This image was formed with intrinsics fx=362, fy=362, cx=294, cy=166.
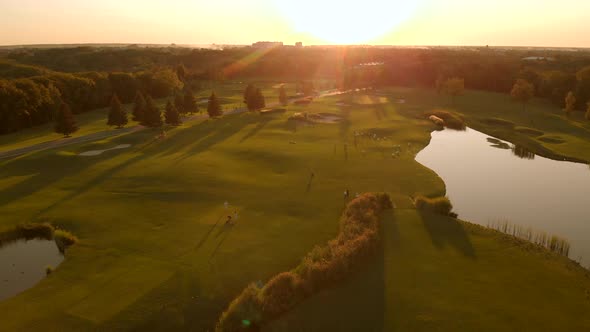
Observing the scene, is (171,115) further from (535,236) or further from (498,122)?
(498,122)

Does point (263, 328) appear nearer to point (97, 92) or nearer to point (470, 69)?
point (97, 92)

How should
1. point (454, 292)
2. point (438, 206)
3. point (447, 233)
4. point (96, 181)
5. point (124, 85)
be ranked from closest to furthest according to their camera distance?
point (454, 292), point (447, 233), point (438, 206), point (96, 181), point (124, 85)

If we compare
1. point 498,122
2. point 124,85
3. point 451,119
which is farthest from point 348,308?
point 124,85

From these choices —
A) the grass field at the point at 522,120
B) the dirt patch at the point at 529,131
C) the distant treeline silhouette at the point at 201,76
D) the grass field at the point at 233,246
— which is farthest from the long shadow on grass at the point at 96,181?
the dirt patch at the point at 529,131

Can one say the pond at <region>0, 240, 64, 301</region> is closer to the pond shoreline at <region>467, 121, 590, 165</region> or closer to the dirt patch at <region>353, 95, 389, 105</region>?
the pond shoreline at <region>467, 121, 590, 165</region>

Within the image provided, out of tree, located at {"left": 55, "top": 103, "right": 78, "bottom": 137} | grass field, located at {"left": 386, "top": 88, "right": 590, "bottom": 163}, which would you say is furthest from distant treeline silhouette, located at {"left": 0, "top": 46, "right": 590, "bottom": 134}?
tree, located at {"left": 55, "top": 103, "right": 78, "bottom": 137}

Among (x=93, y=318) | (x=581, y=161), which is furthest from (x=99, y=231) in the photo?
(x=581, y=161)
